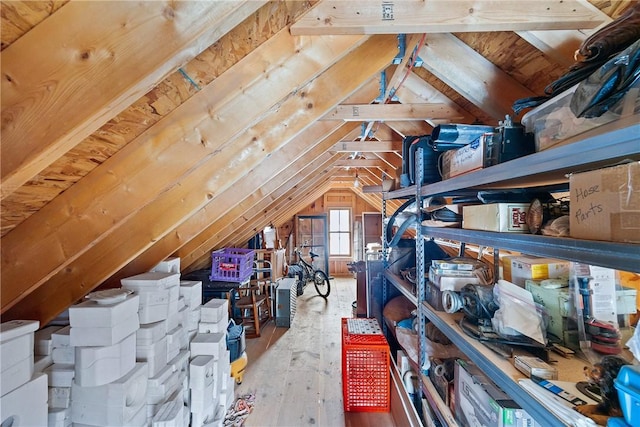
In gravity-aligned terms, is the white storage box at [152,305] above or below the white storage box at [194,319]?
above

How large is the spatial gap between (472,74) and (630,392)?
1.55 metres

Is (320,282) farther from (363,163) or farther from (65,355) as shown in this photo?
(65,355)

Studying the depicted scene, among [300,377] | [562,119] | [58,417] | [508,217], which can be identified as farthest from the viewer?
[300,377]

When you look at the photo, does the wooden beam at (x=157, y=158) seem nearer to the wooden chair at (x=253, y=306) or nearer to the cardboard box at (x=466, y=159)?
the cardboard box at (x=466, y=159)

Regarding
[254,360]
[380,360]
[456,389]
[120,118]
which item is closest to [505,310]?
[456,389]

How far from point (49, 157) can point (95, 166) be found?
469 millimetres

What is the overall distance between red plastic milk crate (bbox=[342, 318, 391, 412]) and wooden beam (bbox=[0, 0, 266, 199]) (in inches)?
78.7

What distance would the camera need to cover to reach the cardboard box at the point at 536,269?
43.9 inches

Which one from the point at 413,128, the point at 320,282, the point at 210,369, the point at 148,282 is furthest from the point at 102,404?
the point at 320,282

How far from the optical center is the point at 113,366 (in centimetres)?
145

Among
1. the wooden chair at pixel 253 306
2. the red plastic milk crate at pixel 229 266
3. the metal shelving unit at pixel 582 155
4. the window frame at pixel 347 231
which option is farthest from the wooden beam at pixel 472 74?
the window frame at pixel 347 231

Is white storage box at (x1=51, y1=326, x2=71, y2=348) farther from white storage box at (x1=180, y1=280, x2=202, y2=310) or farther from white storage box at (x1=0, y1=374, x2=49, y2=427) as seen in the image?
white storage box at (x1=180, y1=280, x2=202, y2=310)

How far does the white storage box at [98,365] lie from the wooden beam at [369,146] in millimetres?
2471

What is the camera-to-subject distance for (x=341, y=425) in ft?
7.25
